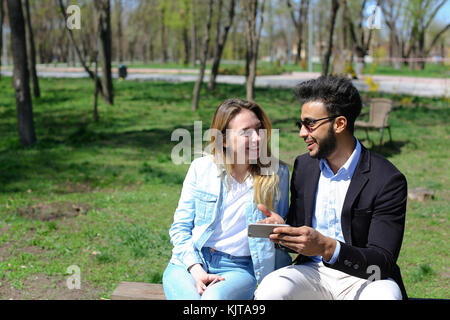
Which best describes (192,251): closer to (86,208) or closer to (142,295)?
(142,295)

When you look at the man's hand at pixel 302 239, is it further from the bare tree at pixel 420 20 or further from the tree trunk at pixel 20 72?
the bare tree at pixel 420 20

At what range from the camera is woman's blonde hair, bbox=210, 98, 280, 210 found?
3.03 metres

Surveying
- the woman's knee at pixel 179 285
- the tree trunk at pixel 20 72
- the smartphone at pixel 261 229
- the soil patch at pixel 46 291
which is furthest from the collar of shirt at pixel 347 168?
the tree trunk at pixel 20 72

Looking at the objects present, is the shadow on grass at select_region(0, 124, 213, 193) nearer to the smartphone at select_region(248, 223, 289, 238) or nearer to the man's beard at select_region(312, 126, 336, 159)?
the man's beard at select_region(312, 126, 336, 159)

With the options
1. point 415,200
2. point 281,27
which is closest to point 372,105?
point 415,200

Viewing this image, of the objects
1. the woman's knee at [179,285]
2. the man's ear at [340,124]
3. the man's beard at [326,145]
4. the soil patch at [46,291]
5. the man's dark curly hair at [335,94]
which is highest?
the man's dark curly hair at [335,94]

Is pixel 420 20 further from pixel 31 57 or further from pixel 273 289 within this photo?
pixel 273 289

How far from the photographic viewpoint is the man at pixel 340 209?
2.66 m

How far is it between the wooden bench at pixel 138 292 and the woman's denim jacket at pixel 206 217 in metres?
0.26

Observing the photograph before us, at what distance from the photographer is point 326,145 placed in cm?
299

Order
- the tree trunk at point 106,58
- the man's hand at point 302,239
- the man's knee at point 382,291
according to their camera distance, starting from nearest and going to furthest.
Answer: the man's hand at point 302,239 < the man's knee at point 382,291 < the tree trunk at point 106,58

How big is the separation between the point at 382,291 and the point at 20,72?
10283mm

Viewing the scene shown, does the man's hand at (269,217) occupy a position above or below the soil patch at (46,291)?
above

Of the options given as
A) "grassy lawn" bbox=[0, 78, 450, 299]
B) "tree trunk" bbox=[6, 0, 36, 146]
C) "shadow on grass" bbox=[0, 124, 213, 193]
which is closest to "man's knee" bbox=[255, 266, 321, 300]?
"grassy lawn" bbox=[0, 78, 450, 299]
